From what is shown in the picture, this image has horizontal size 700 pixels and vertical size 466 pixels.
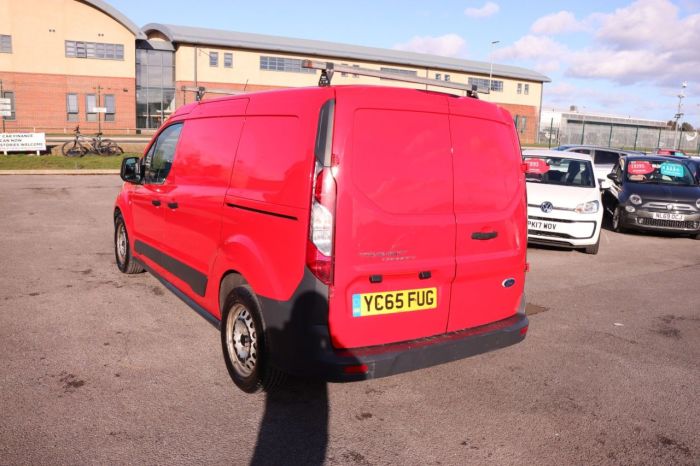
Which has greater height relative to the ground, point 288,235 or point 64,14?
point 64,14

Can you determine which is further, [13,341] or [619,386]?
[13,341]

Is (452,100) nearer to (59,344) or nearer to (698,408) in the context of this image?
(698,408)

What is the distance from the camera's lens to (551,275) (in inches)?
303

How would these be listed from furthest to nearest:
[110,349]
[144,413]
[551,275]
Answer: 1. [551,275]
2. [110,349]
3. [144,413]

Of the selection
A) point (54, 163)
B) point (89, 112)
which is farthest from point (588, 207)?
point (89, 112)

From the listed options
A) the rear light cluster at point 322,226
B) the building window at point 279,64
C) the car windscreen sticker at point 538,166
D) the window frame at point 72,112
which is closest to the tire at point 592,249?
the car windscreen sticker at point 538,166

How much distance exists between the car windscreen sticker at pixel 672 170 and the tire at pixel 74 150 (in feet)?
76.2

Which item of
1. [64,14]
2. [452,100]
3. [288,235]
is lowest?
[288,235]

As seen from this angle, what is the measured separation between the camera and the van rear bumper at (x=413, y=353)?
127 inches

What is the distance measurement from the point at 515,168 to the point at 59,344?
12.4 feet

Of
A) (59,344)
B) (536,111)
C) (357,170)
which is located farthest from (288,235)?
(536,111)

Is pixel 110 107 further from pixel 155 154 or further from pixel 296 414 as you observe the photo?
pixel 296 414

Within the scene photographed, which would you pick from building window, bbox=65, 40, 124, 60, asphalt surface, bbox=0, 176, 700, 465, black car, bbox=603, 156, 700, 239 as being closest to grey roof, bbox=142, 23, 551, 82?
building window, bbox=65, 40, 124, 60

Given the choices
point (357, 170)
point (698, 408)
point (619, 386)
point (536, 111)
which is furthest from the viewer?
point (536, 111)
